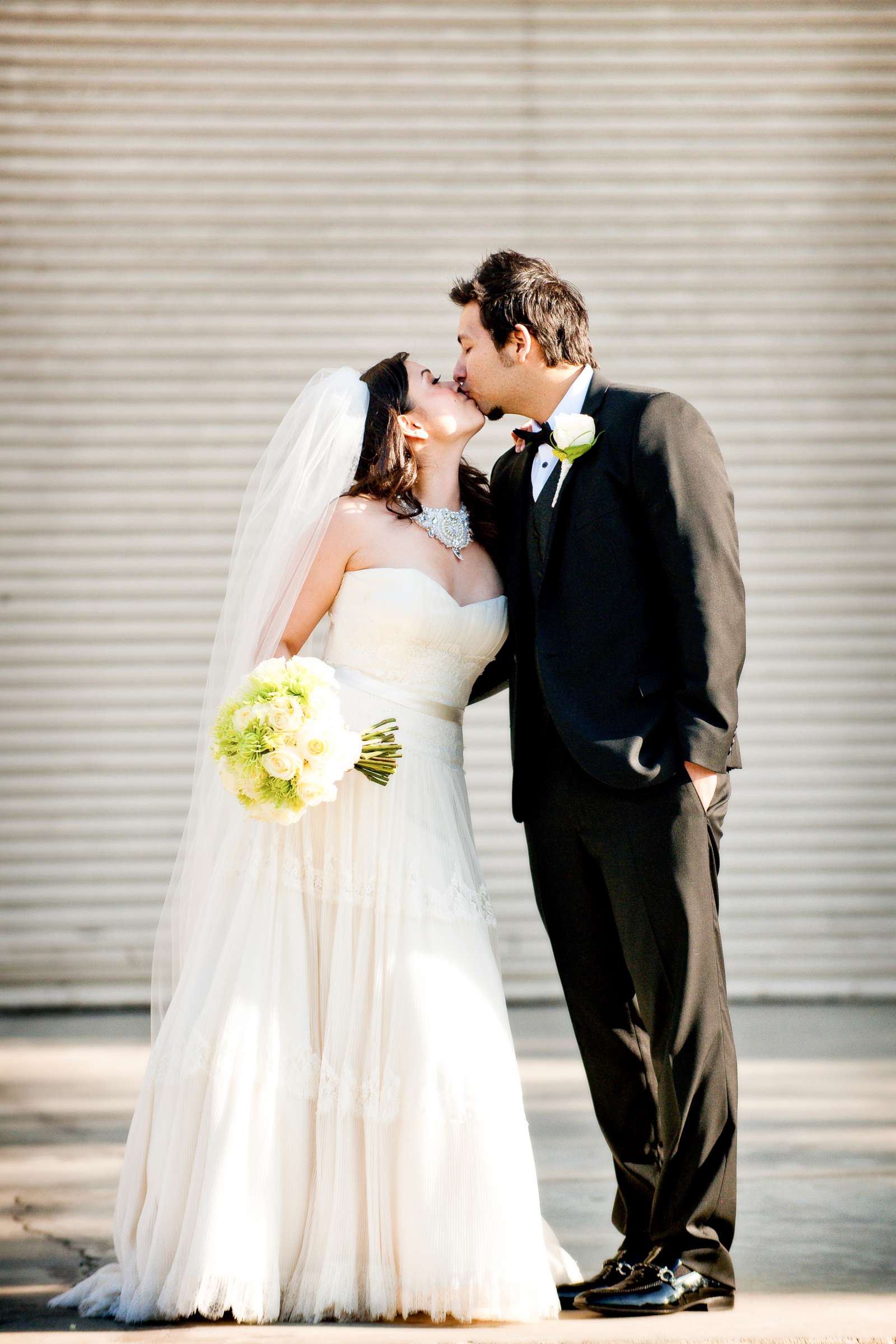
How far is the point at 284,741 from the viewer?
255cm

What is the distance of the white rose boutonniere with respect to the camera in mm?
2709

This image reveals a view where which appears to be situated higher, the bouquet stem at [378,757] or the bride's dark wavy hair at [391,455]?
the bride's dark wavy hair at [391,455]

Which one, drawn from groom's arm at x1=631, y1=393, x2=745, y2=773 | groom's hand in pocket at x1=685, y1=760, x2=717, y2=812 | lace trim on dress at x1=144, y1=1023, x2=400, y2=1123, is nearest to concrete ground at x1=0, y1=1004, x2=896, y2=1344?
lace trim on dress at x1=144, y1=1023, x2=400, y2=1123

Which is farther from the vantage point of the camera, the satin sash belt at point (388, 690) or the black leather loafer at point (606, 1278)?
the satin sash belt at point (388, 690)

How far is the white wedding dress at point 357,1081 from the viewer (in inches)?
98.9

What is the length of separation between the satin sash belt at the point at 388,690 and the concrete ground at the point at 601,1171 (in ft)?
3.94

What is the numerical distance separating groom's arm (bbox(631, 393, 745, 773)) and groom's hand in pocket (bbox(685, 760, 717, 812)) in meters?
0.03

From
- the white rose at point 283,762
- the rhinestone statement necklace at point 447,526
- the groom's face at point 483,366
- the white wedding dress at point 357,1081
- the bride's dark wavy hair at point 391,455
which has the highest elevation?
the groom's face at point 483,366

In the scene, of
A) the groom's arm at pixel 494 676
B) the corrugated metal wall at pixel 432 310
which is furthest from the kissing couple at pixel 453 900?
the corrugated metal wall at pixel 432 310

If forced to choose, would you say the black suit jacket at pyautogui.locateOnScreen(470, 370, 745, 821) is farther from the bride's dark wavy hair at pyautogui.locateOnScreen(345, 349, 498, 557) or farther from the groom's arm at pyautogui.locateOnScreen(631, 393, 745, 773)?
the bride's dark wavy hair at pyautogui.locateOnScreen(345, 349, 498, 557)

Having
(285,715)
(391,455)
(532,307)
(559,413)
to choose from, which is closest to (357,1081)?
(285,715)

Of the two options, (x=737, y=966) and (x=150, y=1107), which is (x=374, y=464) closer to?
(x=150, y=1107)

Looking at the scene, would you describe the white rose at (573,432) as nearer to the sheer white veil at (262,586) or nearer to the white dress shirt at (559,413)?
the white dress shirt at (559,413)

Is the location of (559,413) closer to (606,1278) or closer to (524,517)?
(524,517)
